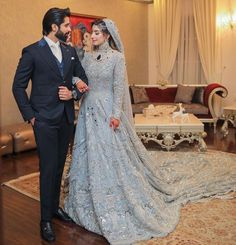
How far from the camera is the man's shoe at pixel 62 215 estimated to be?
2.59 metres

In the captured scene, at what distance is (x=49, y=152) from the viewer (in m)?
2.29

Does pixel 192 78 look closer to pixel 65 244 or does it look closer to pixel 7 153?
pixel 7 153

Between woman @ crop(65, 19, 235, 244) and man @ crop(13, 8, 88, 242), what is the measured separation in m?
0.19

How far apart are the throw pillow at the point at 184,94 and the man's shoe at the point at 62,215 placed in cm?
423

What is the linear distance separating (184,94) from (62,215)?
171 inches

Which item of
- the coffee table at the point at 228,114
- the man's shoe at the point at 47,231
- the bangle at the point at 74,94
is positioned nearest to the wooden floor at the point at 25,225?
the man's shoe at the point at 47,231

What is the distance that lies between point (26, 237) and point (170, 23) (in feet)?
19.7

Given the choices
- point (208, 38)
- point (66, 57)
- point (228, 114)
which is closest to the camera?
point (66, 57)

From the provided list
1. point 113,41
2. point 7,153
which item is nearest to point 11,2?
point 7,153

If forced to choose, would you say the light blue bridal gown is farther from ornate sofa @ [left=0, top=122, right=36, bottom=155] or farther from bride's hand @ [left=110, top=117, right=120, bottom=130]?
ornate sofa @ [left=0, top=122, right=36, bottom=155]

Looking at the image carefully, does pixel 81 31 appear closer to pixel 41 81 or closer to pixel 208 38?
pixel 208 38

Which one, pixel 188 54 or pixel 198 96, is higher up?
pixel 188 54

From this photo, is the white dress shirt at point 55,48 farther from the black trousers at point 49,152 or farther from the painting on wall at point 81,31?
the painting on wall at point 81,31

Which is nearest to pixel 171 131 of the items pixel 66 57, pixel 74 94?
pixel 74 94
